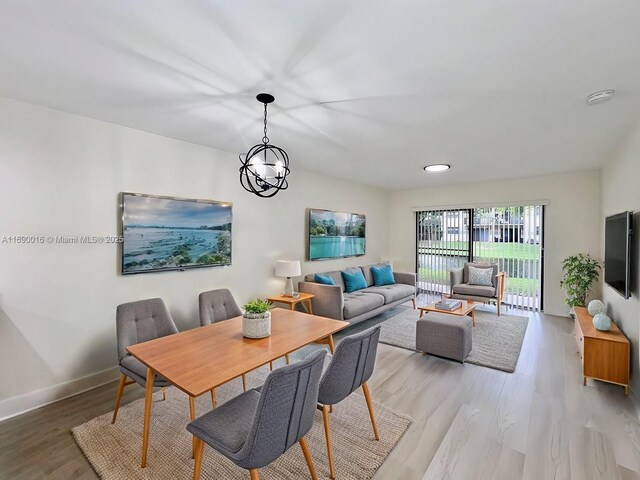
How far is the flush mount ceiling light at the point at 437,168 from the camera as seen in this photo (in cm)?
447

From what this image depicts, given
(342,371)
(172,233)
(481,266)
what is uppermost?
(172,233)

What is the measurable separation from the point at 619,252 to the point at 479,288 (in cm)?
227

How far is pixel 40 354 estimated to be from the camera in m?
2.49

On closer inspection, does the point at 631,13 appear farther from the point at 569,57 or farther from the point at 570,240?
the point at 570,240

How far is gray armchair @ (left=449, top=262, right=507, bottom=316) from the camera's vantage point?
5035 mm

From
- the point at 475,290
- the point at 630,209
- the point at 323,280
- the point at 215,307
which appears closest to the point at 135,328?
the point at 215,307

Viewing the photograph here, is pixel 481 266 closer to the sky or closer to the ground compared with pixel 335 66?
closer to the ground

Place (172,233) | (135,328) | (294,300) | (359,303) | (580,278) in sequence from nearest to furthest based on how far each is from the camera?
1. (135,328)
2. (172,233)
3. (294,300)
4. (359,303)
5. (580,278)

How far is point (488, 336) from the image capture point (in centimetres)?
405

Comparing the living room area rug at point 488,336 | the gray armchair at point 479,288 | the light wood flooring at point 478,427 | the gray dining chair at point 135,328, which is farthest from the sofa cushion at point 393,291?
the gray dining chair at point 135,328

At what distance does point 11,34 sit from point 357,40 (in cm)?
188

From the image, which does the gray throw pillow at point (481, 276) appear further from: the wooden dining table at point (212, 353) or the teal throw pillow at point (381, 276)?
the wooden dining table at point (212, 353)

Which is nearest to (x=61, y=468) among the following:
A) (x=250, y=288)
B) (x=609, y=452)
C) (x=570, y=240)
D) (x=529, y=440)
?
(x=250, y=288)

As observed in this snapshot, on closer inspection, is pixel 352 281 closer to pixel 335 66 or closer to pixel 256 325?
pixel 256 325
